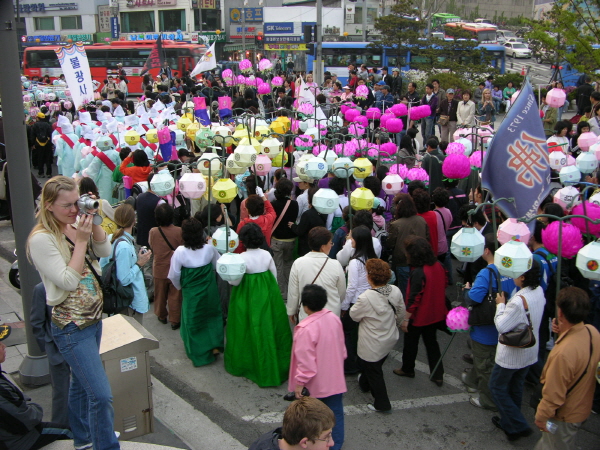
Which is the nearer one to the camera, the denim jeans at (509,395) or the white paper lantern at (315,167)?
the denim jeans at (509,395)

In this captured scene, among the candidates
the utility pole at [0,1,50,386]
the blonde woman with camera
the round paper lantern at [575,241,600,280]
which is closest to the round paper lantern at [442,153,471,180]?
the round paper lantern at [575,241,600,280]

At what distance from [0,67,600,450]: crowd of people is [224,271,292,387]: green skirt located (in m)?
A: 0.01

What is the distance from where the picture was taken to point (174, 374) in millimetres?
5648

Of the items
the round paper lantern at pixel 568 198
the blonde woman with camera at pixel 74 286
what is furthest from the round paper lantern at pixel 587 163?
the blonde woman with camera at pixel 74 286

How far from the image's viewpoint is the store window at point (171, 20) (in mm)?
50188

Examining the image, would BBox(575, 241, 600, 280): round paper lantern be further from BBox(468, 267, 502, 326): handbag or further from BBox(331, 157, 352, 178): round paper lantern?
BBox(331, 157, 352, 178): round paper lantern

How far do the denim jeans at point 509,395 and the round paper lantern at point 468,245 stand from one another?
86 centimetres

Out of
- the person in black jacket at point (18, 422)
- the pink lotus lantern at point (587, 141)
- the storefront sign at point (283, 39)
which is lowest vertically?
the person in black jacket at point (18, 422)

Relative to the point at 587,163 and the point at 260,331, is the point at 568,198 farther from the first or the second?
the point at 260,331

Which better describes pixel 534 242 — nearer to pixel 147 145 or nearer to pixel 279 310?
pixel 279 310

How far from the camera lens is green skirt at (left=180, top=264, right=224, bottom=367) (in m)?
5.62

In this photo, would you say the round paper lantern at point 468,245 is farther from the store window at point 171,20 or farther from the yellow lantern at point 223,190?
the store window at point 171,20

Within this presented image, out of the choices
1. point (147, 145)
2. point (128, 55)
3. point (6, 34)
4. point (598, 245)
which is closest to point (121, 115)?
point (147, 145)

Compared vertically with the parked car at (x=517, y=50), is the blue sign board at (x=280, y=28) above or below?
above
